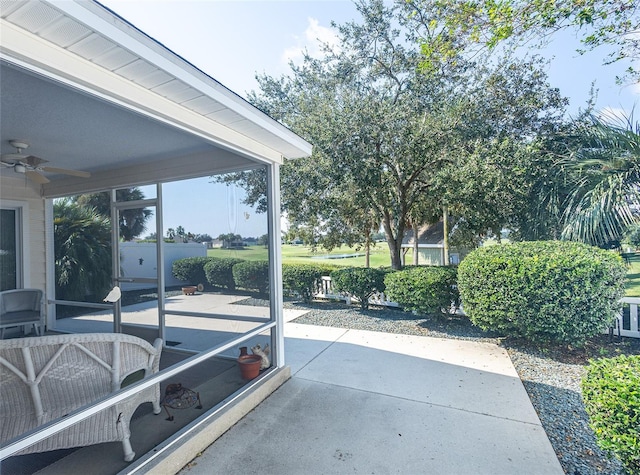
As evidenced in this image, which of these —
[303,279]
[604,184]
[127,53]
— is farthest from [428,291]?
[127,53]

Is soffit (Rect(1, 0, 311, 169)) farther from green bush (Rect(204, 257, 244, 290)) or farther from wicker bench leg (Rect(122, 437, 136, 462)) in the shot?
wicker bench leg (Rect(122, 437, 136, 462))

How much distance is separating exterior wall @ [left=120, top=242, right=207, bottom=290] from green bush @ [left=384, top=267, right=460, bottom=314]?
147 inches

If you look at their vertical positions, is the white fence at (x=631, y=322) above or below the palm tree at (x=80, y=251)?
below

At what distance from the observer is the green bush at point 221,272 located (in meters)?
4.07

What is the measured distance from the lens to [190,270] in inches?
169

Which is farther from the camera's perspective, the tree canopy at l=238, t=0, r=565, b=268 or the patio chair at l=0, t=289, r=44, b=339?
the tree canopy at l=238, t=0, r=565, b=268

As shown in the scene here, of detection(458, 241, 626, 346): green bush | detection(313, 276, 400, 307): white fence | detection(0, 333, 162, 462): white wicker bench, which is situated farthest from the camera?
detection(313, 276, 400, 307): white fence

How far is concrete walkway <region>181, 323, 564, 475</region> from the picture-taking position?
2395 millimetres

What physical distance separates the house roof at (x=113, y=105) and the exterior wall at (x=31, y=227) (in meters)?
0.40

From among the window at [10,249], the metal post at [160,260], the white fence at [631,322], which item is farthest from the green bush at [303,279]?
the white fence at [631,322]

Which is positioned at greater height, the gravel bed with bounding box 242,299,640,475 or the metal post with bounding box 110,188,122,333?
the metal post with bounding box 110,188,122,333

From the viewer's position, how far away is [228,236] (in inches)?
158

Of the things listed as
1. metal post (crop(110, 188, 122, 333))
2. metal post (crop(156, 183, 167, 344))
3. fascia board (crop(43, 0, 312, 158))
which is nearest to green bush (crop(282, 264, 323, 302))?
metal post (crop(156, 183, 167, 344))

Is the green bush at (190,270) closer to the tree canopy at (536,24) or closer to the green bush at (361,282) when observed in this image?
the green bush at (361,282)
